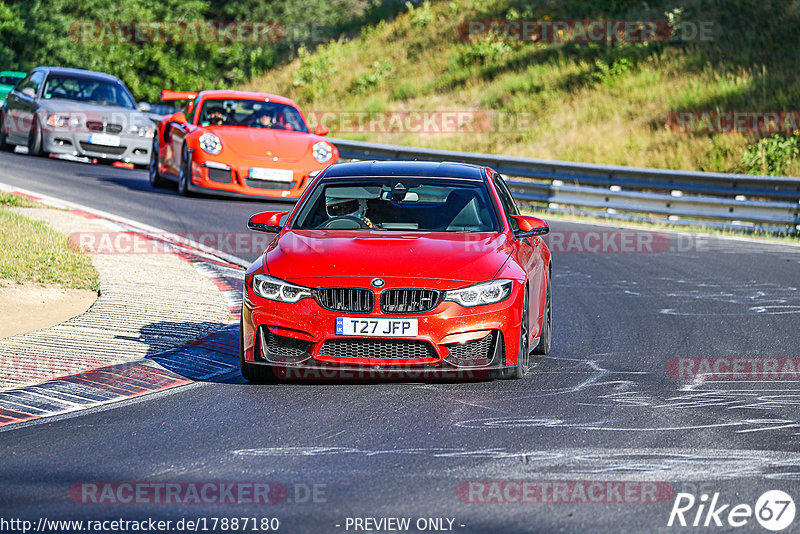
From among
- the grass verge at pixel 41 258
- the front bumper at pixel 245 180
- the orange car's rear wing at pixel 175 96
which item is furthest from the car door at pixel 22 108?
the grass verge at pixel 41 258

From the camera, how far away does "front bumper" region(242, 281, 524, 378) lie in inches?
295

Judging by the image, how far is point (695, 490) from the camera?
17.7 ft

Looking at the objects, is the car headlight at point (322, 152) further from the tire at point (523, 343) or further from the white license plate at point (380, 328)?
the white license plate at point (380, 328)

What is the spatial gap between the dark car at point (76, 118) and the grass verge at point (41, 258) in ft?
29.9

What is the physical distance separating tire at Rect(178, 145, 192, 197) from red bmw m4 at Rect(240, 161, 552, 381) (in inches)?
405

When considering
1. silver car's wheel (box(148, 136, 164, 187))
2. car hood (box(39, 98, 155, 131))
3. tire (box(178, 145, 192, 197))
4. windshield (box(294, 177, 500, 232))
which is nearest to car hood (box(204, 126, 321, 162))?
tire (box(178, 145, 192, 197))

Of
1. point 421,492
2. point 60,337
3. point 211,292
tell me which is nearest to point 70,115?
point 211,292

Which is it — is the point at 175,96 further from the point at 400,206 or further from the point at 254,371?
the point at 254,371

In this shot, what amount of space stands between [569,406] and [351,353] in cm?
133

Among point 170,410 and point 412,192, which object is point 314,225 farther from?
point 170,410

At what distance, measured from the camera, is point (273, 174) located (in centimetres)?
1800

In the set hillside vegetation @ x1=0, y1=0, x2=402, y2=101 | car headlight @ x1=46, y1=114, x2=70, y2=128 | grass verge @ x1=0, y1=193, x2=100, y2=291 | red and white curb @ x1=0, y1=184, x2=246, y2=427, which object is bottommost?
red and white curb @ x1=0, y1=184, x2=246, y2=427

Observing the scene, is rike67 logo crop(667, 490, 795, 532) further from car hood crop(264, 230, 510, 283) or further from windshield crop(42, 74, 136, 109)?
windshield crop(42, 74, 136, 109)

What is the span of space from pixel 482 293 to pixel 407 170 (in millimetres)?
1735
